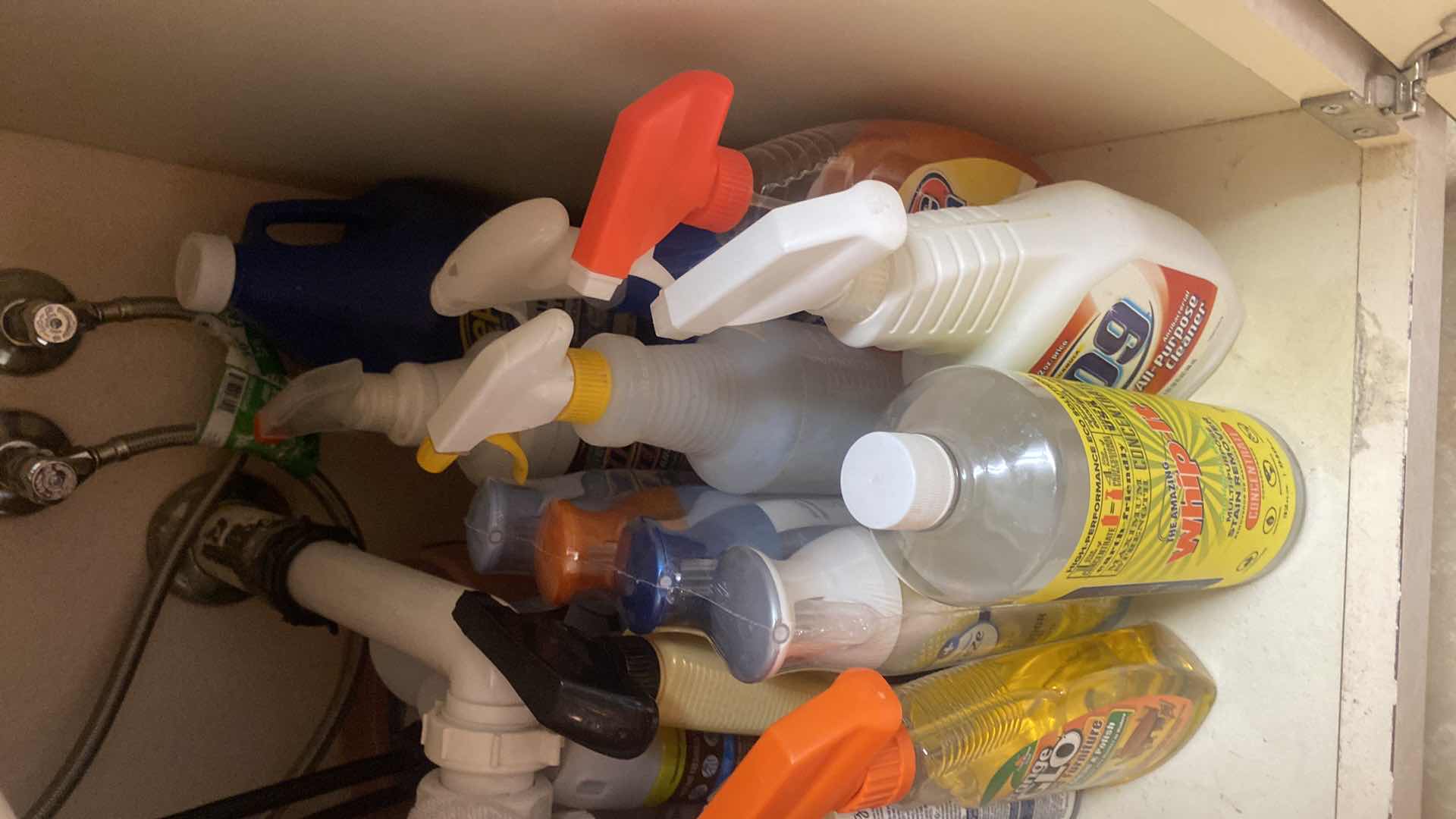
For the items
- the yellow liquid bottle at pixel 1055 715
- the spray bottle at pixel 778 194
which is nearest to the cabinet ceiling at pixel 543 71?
the spray bottle at pixel 778 194

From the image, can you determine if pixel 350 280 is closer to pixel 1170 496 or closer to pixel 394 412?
pixel 394 412

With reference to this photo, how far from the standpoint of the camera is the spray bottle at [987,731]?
43cm

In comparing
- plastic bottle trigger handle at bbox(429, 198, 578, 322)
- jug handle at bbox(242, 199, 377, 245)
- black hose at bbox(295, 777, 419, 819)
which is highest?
jug handle at bbox(242, 199, 377, 245)

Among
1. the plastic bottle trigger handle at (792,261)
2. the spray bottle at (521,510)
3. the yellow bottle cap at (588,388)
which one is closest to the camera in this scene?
the plastic bottle trigger handle at (792,261)

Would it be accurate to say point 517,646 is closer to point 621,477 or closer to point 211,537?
point 621,477

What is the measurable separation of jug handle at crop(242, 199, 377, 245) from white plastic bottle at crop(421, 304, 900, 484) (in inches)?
9.9

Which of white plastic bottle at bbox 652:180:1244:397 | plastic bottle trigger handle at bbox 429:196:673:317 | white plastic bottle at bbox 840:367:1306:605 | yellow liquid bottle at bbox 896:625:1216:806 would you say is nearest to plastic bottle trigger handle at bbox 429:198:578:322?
plastic bottle trigger handle at bbox 429:196:673:317

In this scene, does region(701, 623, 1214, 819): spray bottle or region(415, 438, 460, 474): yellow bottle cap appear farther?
region(415, 438, 460, 474): yellow bottle cap

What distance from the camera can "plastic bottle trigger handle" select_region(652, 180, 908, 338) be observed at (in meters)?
0.41

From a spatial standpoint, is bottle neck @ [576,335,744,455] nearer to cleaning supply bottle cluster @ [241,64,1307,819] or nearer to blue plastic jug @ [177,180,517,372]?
cleaning supply bottle cluster @ [241,64,1307,819]

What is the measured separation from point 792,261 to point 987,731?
30cm

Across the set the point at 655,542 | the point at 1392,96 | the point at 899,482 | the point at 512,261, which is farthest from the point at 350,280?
the point at 1392,96

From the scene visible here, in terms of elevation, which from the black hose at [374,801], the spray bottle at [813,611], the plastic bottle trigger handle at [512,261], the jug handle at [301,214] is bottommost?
the black hose at [374,801]

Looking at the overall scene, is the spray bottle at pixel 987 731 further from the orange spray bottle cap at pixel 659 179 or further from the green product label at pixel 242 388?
the green product label at pixel 242 388
